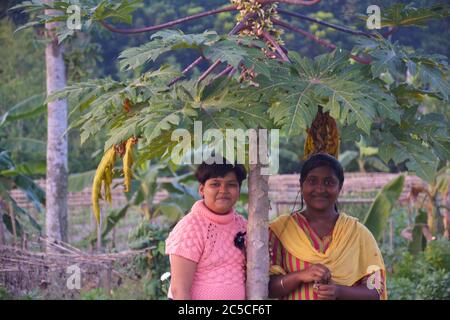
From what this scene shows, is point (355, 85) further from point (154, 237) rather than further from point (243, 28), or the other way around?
point (154, 237)

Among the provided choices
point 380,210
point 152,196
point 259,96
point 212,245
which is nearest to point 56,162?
point 152,196

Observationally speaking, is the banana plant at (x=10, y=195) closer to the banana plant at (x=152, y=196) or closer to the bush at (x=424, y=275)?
the banana plant at (x=152, y=196)

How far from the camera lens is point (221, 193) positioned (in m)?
3.44

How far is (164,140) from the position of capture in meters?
3.31

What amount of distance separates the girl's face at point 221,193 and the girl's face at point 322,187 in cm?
40

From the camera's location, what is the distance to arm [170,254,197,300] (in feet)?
10.8

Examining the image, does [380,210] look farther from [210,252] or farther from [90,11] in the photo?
[90,11]

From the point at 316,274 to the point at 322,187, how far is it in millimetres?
433

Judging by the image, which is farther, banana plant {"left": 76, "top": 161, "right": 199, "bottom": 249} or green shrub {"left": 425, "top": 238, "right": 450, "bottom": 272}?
banana plant {"left": 76, "top": 161, "right": 199, "bottom": 249}

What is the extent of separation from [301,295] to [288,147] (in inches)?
535

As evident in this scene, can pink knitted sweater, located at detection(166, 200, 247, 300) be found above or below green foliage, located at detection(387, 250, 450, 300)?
below

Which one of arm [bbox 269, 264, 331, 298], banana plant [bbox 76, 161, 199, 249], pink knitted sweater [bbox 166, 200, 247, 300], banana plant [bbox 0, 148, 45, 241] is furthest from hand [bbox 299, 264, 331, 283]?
banana plant [bbox 76, 161, 199, 249]

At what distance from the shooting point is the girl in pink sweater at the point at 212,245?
3.35 metres

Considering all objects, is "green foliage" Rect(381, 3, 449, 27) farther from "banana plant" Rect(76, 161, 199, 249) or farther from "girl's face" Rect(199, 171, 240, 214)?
"banana plant" Rect(76, 161, 199, 249)
